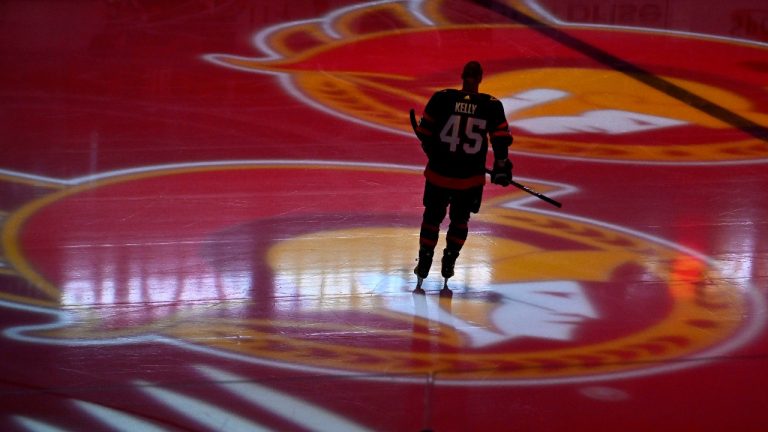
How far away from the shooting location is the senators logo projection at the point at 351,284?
625cm

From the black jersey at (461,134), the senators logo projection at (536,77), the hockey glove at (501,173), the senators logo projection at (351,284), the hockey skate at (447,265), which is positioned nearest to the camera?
the senators logo projection at (351,284)

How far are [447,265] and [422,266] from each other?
0.55 ft

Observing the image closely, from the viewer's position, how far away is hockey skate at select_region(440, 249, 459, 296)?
6.98m

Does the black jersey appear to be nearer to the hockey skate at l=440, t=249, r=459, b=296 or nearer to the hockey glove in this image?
the hockey glove

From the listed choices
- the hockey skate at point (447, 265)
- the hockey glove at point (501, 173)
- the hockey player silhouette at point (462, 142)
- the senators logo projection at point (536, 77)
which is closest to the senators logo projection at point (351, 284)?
the hockey skate at point (447, 265)

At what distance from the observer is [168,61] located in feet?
41.6

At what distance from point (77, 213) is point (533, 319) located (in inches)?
154

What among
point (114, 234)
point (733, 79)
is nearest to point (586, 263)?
point (114, 234)

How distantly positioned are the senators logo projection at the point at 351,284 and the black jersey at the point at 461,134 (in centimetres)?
86

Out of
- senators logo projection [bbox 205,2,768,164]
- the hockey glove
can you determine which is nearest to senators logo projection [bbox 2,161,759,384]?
the hockey glove

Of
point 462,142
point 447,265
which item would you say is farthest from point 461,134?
point 447,265

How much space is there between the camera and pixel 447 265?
277 inches

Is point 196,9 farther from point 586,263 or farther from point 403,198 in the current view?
point 586,263

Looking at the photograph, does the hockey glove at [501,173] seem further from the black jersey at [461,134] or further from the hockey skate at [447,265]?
the hockey skate at [447,265]
